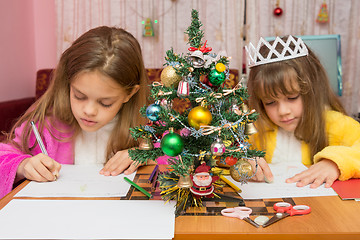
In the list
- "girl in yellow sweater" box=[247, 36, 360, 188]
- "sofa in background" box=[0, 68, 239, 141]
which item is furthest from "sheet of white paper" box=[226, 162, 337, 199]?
"sofa in background" box=[0, 68, 239, 141]

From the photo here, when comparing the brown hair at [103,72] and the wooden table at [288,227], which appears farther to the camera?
the brown hair at [103,72]

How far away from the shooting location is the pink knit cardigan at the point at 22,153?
3.33 feet

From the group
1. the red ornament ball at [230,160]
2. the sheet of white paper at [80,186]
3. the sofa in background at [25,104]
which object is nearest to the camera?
the red ornament ball at [230,160]

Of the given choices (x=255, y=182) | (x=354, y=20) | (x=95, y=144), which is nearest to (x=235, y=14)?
(x=354, y=20)

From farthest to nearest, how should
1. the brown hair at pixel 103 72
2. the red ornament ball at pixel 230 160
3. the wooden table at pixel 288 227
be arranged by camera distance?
the brown hair at pixel 103 72, the red ornament ball at pixel 230 160, the wooden table at pixel 288 227

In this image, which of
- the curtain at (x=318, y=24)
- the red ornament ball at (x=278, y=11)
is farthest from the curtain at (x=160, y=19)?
the red ornament ball at (x=278, y=11)

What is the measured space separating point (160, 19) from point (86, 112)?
1650mm

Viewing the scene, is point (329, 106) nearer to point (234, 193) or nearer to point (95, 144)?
point (234, 193)

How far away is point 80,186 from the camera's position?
0.90m

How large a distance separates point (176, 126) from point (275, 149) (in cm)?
77

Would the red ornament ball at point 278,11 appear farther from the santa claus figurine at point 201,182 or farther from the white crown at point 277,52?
the santa claus figurine at point 201,182

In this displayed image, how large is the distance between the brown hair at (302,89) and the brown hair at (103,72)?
1.47ft

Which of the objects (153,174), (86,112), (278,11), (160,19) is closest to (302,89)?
(153,174)

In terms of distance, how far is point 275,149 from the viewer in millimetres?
1406
